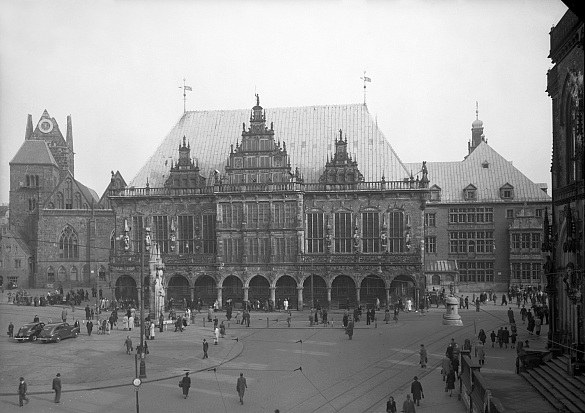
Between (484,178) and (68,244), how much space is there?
45.3 m

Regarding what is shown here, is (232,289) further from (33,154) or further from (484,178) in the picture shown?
(33,154)

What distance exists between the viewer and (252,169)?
5081 cm

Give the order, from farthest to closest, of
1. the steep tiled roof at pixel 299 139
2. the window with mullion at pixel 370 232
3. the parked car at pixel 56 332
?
the steep tiled roof at pixel 299 139 → the window with mullion at pixel 370 232 → the parked car at pixel 56 332

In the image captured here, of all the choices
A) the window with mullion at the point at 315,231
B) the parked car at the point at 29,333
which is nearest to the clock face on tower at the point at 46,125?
the window with mullion at the point at 315,231

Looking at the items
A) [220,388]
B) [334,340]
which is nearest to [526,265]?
Answer: [334,340]

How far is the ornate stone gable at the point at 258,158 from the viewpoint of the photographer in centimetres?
5072

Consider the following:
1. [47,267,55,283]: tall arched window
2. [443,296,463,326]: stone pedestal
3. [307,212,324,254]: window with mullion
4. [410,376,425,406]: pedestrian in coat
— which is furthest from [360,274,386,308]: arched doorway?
[47,267,55,283]: tall arched window

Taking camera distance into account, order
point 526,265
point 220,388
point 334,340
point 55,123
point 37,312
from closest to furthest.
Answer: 1. point 220,388
2. point 334,340
3. point 37,312
4. point 526,265
5. point 55,123

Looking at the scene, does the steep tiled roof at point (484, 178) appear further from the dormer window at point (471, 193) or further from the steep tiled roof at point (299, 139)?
the steep tiled roof at point (299, 139)

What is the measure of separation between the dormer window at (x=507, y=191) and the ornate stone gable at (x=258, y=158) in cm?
2209

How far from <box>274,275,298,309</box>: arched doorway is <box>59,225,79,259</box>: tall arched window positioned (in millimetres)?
32076

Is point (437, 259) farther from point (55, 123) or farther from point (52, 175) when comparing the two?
point (55, 123)

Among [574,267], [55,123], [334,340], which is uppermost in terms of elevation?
[55,123]

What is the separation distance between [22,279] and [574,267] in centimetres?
6340
